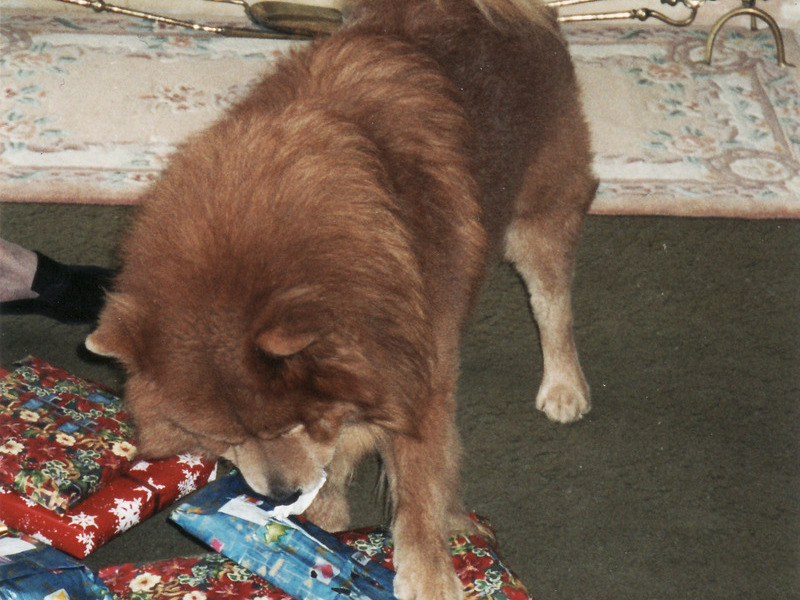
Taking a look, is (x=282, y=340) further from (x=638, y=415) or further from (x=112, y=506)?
(x=638, y=415)

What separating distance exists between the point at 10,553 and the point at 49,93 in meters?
2.20

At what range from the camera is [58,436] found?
73.4 inches

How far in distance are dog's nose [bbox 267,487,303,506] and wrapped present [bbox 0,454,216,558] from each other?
0.34 meters

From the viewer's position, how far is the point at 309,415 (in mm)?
1467

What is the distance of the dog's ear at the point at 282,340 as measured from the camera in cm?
127

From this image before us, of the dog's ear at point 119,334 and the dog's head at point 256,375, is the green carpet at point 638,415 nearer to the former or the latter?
the dog's head at point 256,375

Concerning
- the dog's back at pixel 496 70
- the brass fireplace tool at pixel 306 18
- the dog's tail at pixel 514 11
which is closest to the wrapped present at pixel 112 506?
the dog's back at pixel 496 70

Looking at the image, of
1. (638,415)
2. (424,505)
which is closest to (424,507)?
(424,505)

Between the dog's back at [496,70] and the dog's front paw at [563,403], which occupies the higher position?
the dog's back at [496,70]

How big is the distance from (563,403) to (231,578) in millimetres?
978

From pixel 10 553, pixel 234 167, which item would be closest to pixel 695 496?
pixel 234 167

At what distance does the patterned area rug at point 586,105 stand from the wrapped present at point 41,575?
1.47 m

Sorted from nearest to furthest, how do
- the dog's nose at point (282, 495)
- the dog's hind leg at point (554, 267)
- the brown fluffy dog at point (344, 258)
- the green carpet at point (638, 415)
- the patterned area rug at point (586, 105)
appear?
the brown fluffy dog at point (344, 258), the dog's nose at point (282, 495), the green carpet at point (638, 415), the dog's hind leg at point (554, 267), the patterned area rug at point (586, 105)

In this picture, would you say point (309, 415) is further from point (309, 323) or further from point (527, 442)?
point (527, 442)
